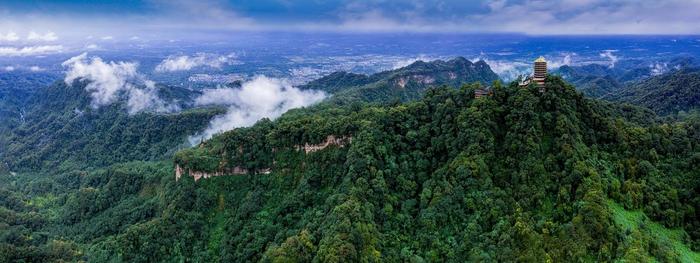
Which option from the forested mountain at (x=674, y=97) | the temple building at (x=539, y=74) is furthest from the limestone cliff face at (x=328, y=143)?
the forested mountain at (x=674, y=97)

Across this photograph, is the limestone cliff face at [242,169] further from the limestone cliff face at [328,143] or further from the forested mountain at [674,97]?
the forested mountain at [674,97]

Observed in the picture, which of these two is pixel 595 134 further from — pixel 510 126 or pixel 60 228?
pixel 60 228

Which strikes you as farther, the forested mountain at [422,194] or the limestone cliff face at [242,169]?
the limestone cliff face at [242,169]

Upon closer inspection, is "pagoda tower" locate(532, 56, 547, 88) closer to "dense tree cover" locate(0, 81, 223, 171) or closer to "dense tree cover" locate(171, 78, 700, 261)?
"dense tree cover" locate(171, 78, 700, 261)

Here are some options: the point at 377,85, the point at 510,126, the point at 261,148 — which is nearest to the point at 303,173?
the point at 261,148

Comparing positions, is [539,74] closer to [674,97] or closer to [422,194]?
[422,194]

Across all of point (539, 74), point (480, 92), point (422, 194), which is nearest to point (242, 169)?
point (422, 194)
